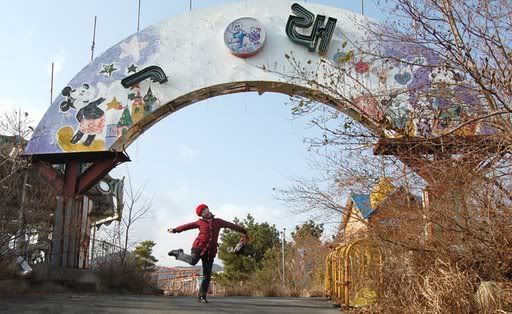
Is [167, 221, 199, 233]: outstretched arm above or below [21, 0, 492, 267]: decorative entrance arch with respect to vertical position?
below

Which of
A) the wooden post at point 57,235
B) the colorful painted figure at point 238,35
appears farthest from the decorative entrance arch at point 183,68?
the wooden post at point 57,235

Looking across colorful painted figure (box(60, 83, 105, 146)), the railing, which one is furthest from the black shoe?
the railing

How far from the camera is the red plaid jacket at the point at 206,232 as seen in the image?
10.7m

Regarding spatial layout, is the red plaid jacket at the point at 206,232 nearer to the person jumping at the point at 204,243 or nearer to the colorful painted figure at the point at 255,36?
the person jumping at the point at 204,243

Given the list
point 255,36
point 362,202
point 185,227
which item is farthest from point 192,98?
point 362,202

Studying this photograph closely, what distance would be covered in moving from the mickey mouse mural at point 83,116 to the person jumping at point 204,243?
707cm

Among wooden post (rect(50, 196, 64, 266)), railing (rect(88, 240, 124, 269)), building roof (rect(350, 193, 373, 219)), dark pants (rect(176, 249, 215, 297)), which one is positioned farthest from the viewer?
railing (rect(88, 240, 124, 269))

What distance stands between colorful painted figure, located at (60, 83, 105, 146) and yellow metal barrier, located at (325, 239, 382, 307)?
865 cm

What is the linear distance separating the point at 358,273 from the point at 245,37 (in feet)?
31.8

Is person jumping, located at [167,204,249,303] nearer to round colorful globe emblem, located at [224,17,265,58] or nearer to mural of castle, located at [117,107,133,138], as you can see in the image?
mural of castle, located at [117,107,133,138]

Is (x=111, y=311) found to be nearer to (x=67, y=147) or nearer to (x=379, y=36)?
Result: (x=379, y=36)

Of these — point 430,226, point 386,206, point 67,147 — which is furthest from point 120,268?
point 430,226

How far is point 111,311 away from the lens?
842 centimetres

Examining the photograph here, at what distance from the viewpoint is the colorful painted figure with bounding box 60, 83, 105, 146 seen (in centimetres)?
1703
